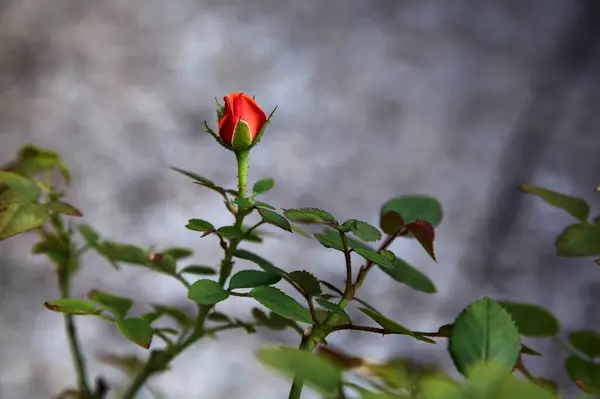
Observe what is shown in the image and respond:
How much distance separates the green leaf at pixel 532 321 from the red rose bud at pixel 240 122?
22cm

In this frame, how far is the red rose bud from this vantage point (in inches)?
15.3

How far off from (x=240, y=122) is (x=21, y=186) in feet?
0.57

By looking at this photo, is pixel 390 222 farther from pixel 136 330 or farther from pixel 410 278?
pixel 136 330

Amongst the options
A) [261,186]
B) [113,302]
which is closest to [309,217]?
[261,186]

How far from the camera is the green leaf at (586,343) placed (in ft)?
1.63

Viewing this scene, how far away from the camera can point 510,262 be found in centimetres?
96

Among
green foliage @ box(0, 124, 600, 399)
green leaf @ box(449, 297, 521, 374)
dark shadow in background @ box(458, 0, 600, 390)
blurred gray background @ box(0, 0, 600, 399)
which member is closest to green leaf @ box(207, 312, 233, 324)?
green foliage @ box(0, 124, 600, 399)

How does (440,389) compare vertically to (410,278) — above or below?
below

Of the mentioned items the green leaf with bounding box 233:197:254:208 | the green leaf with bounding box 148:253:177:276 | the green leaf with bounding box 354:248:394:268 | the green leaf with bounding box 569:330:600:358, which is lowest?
the green leaf with bounding box 354:248:394:268

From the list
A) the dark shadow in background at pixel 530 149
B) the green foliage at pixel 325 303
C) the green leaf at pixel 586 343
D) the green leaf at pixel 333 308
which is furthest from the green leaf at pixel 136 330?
the dark shadow in background at pixel 530 149

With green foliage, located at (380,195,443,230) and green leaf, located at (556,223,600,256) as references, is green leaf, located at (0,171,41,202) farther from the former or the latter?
green leaf, located at (556,223,600,256)

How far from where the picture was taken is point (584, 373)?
46cm

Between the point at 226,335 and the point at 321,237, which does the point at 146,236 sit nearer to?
the point at 226,335

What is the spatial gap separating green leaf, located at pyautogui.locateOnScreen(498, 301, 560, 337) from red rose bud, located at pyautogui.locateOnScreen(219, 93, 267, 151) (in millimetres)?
220
